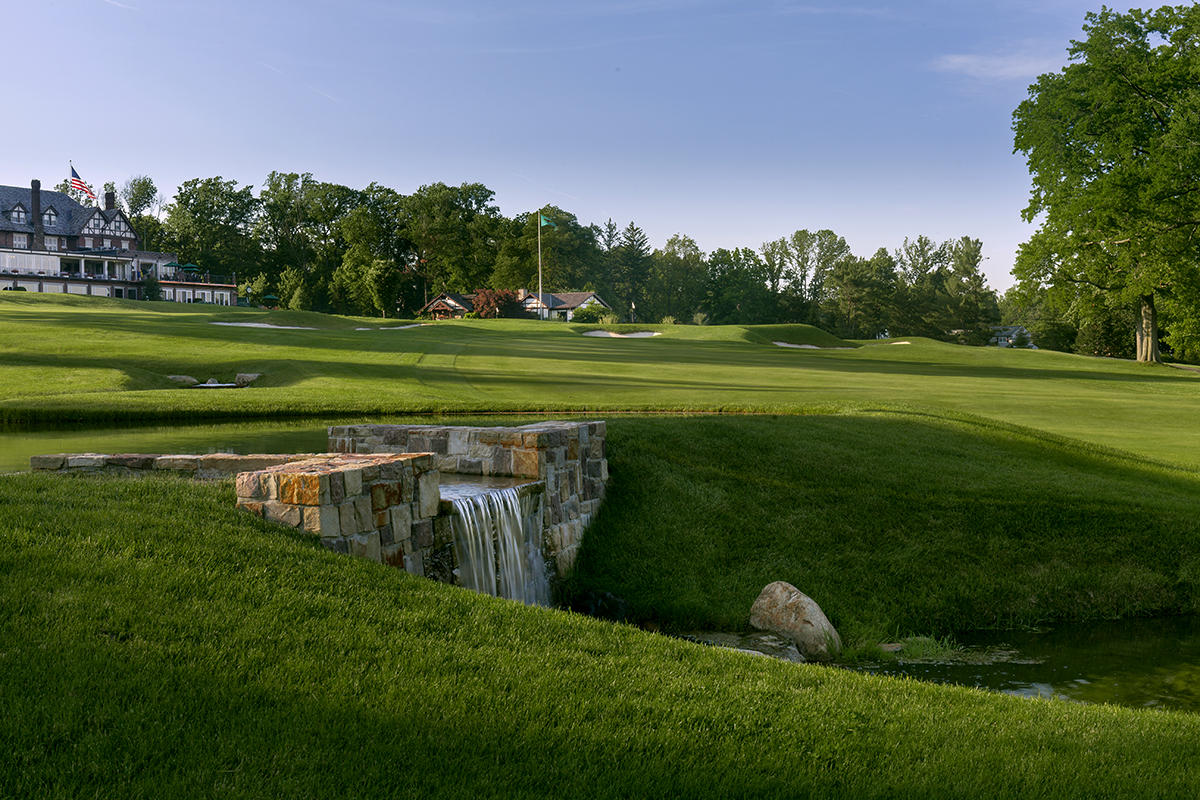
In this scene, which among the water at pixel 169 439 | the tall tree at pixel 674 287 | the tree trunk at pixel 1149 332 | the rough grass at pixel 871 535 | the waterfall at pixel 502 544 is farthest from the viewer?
the tall tree at pixel 674 287

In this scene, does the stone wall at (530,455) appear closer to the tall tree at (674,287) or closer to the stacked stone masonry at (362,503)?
the stacked stone masonry at (362,503)

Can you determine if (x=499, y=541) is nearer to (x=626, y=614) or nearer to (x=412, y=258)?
(x=626, y=614)

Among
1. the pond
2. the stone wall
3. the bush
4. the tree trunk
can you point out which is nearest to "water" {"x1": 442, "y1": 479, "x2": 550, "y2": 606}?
the stone wall

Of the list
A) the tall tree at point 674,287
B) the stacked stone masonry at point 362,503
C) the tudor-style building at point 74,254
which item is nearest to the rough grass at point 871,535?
the stacked stone masonry at point 362,503

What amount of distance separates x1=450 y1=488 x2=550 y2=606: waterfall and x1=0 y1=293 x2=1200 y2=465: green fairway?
1056 centimetres

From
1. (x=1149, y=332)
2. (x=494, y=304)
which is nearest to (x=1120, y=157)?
(x=1149, y=332)

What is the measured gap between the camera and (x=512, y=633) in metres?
5.61

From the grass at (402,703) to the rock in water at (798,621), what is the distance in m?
2.90

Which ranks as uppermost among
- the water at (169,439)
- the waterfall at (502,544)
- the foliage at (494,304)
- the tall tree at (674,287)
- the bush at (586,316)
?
the tall tree at (674,287)

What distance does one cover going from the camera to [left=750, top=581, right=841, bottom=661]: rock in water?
Result: 9000 mm

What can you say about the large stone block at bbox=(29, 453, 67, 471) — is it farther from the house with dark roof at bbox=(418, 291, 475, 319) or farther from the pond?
the house with dark roof at bbox=(418, 291, 475, 319)

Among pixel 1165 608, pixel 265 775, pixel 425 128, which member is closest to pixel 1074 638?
pixel 1165 608

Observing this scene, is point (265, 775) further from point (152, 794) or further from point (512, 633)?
point (512, 633)

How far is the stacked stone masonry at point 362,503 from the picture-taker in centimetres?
659
